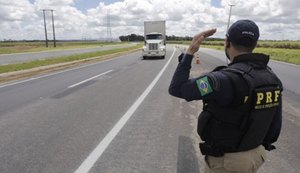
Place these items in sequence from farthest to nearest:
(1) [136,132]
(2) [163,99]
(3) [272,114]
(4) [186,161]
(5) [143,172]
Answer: (2) [163,99]
(1) [136,132]
(4) [186,161]
(5) [143,172]
(3) [272,114]

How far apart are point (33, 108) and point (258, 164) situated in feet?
24.7

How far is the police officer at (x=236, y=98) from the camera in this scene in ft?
7.22

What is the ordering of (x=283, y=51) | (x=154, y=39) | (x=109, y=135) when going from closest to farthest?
(x=109, y=135) < (x=154, y=39) < (x=283, y=51)

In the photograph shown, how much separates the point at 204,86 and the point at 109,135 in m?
4.15

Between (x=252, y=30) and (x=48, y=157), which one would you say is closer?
(x=252, y=30)

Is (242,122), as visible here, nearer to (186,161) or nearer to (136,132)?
(186,161)

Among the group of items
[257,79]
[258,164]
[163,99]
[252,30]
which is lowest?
[163,99]

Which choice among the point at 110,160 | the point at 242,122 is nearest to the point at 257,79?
the point at 242,122

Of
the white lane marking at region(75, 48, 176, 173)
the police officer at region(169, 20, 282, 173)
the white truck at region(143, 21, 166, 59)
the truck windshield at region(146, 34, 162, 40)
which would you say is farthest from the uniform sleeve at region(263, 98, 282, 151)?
the truck windshield at region(146, 34, 162, 40)

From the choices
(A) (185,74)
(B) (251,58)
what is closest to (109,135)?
(A) (185,74)

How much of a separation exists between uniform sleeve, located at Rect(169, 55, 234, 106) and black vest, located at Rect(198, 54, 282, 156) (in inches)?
1.9

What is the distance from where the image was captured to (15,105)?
9.50 metres

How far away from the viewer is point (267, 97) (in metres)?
2.25

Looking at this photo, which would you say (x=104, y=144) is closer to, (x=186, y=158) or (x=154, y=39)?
(x=186, y=158)
